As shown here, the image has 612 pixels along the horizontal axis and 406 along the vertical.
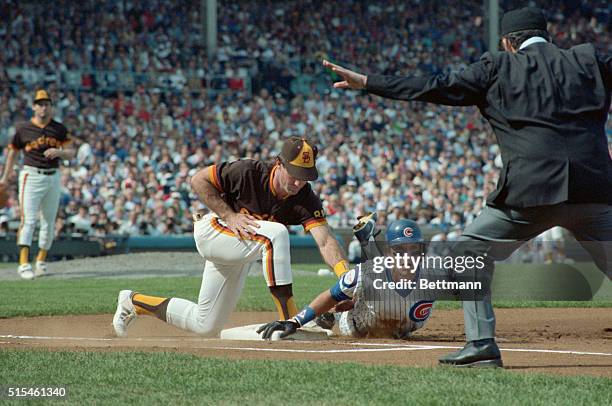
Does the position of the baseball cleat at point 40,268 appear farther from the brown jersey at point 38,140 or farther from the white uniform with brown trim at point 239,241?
the white uniform with brown trim at point 239,241

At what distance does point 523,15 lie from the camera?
553 centimetres

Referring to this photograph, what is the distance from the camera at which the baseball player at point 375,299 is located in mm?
7117

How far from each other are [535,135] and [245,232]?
2589 mm

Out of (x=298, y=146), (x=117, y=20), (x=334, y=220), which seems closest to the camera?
(x=298, y=146)

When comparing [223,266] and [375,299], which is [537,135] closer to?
[375,299]

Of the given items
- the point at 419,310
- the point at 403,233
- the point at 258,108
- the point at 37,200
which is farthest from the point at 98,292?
the point at 258,108

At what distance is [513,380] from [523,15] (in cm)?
201

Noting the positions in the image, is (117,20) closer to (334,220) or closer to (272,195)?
(334,220)

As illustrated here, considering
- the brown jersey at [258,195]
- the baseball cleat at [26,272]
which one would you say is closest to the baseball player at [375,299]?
the brown jersey at [258,195]

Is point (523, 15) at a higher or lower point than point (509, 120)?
higher

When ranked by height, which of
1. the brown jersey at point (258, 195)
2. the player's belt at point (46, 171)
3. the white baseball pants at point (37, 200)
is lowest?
the white baseball pants at point (37, 200)

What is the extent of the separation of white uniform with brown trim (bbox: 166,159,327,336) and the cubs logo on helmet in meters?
0.93

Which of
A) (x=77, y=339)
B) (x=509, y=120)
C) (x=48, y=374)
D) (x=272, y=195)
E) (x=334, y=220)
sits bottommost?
(x=334, y=220)

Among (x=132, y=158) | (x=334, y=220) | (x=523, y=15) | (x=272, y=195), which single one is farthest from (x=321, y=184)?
(x=523, y=15)
